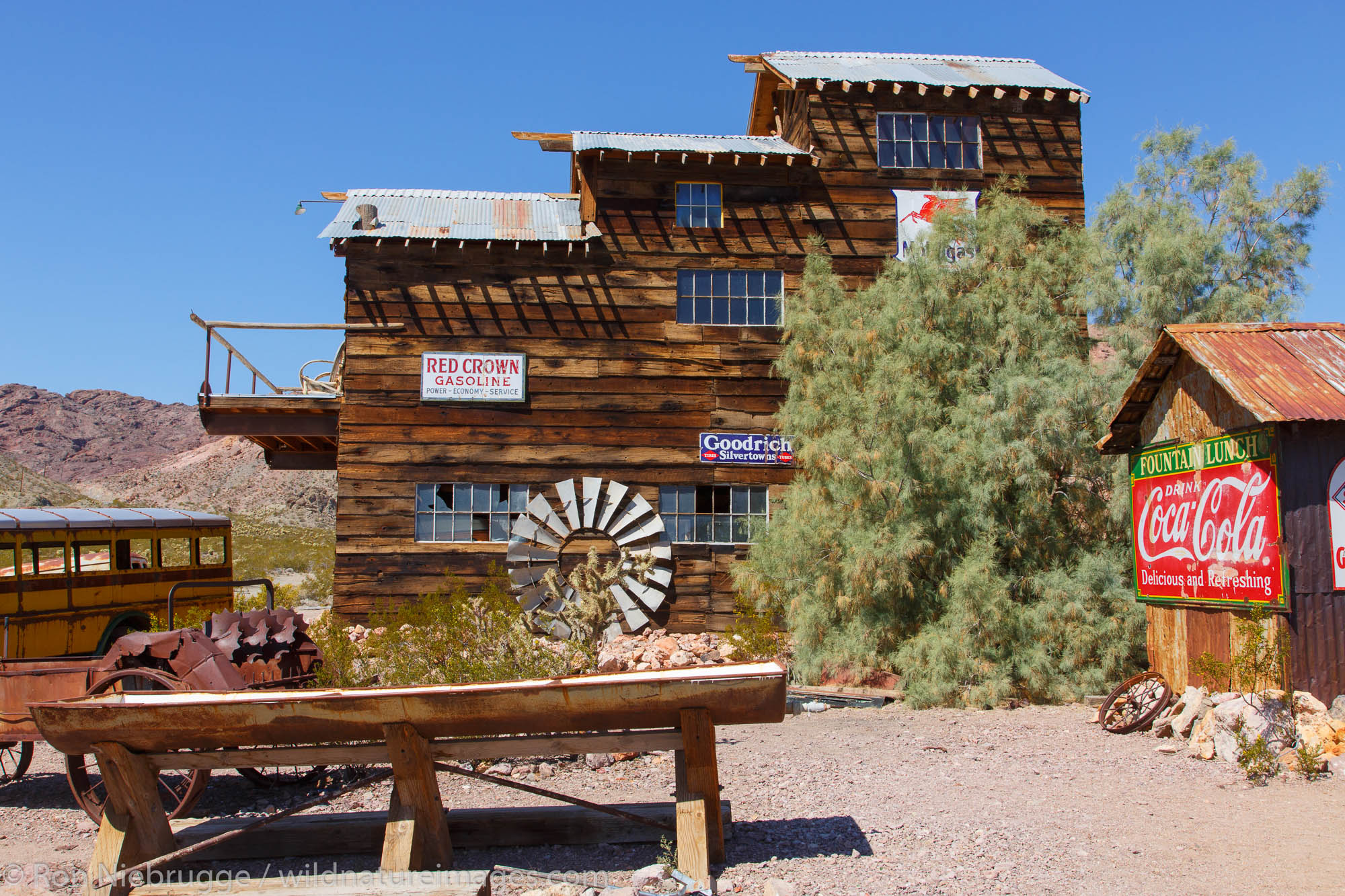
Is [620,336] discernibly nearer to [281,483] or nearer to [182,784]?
[182,784]

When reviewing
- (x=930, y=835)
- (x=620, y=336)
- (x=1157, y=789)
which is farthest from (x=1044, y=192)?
(x=930, y=835)

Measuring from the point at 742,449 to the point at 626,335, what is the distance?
2.50 meters

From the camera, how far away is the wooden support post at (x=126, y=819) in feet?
15.7

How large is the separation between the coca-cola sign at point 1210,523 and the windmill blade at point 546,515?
7.85 metres

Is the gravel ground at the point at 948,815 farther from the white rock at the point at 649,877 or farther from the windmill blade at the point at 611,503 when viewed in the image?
the windmill blade at the point at 611,503

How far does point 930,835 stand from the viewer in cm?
561

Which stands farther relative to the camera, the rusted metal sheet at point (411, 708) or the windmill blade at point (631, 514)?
the windmill blade at point (631, 514)

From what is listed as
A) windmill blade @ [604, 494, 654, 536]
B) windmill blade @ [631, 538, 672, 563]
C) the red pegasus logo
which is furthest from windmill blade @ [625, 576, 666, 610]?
the red pegasus logo

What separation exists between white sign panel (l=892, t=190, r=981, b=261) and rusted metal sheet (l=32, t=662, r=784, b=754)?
36.7 feet

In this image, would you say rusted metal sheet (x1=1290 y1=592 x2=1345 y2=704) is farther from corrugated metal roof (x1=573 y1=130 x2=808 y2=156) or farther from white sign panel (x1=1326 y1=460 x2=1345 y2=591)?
corrugated metal roof (x1=573 y1=130 x2=808 y2=156)

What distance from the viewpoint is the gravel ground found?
4941 mm

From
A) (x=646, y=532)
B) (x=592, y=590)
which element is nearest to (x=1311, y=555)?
(x=592, y=590)

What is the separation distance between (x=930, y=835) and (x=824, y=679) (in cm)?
593

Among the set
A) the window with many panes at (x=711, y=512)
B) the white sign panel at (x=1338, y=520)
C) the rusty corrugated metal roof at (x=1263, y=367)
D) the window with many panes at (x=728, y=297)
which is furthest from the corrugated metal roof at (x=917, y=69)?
the white sign panel at (x=1338, y=520)
